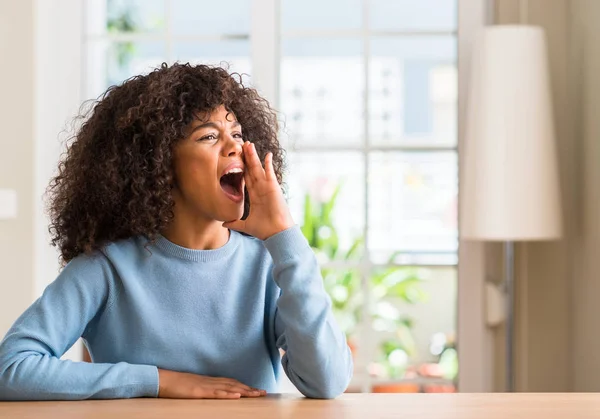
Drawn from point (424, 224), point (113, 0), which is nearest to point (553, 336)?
point (424, 224)

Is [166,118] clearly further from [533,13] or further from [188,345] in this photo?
[533,13]

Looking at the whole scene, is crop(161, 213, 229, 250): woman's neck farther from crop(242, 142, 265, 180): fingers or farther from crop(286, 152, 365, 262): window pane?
crop(286, 152, 365, 262): window pane

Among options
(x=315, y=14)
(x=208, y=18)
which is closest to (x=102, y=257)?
(x=315, y=14)

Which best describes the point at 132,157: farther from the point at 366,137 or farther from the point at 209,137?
the point at 366,137

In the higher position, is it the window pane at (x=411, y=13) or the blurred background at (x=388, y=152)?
the window pane at (x=411, y=13)

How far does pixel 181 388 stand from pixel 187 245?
11.2 inches

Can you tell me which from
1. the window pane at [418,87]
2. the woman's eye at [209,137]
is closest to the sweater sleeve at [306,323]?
the woman's eye at [209,137]

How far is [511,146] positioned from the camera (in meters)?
2.92

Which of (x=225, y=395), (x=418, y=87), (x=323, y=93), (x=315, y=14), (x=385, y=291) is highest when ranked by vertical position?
(x=315, y=14)

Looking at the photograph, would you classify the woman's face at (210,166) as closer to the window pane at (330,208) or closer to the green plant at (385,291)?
the window pane at (330,208)

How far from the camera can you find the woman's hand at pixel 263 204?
1441mm

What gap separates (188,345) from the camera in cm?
147

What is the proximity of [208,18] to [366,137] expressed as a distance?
10.0ft

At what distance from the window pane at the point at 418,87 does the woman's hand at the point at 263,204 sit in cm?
402
